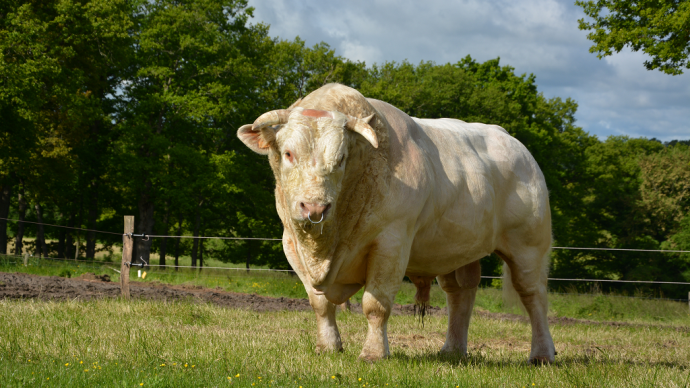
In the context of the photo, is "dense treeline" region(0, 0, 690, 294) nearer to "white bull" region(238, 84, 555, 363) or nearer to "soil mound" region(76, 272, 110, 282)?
"soil mound" region(76, 272, 110, 282)

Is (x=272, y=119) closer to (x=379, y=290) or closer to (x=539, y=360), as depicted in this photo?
(x=379, y=290)

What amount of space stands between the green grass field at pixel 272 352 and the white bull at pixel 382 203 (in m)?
0.60

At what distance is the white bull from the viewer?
14.2 feet

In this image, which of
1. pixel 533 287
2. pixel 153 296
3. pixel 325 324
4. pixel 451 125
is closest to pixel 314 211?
pixel 325 324

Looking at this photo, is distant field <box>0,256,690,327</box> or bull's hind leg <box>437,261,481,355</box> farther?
distant field <box>0,256,690,327</box>

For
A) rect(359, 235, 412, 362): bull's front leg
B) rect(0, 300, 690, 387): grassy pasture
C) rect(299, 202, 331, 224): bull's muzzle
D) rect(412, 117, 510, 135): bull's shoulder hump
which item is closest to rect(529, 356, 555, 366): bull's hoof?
rect(0, 300, 690, 387): grassy pasture

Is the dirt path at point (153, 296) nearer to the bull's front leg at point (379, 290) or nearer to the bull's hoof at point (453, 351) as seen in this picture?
the bull's hoof at point (453, 351)

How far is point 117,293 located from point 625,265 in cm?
3224

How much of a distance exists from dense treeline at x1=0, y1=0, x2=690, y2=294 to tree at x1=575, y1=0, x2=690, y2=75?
1551 centimetres

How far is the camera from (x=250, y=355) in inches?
196

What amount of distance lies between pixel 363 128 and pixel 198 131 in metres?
26.1

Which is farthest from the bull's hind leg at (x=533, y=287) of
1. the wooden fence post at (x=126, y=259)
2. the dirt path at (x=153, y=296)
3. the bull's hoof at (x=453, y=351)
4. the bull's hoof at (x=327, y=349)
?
the wooden fence post at (x=126, y=259)

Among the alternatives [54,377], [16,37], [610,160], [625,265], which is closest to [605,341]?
[54,377]

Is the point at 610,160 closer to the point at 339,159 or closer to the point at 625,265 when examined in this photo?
the point at 625,265
